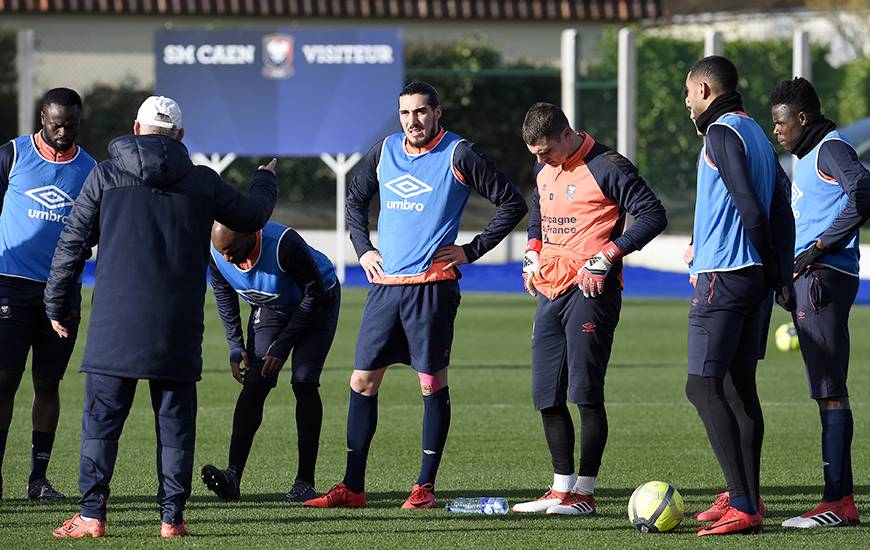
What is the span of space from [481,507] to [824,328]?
1933 millimetres

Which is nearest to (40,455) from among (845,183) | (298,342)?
(298,342)

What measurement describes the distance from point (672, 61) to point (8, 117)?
37.2 feet

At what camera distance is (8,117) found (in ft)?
87.1

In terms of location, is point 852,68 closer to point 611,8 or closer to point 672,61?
point 672,61

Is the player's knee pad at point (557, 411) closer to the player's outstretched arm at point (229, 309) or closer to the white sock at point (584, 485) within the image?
the white sock at point (584, 485)

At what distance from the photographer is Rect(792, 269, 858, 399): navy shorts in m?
7.66

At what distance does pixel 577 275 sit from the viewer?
7.96 m

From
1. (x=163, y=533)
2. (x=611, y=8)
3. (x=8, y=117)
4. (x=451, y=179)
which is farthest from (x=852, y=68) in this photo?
(x=163, y=533)

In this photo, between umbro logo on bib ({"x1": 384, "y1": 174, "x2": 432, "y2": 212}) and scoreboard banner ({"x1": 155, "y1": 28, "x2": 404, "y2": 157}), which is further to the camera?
scoreboard banner ({"x1": 155, "y1": 28, "x2": 404, "y2": 157})

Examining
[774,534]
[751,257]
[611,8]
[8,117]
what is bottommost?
[774,534]

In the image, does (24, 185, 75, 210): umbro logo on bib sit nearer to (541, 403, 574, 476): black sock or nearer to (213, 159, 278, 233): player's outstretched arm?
(213, 159, 278, 233): player's outstretched arm

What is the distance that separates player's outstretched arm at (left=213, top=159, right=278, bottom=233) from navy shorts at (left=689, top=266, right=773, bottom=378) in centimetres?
210

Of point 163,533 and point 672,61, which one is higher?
point 672,61

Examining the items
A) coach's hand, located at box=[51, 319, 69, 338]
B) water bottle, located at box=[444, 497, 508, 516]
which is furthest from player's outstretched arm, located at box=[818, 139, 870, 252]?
coach's hand, located at box=[51, 319, 69, 338]
